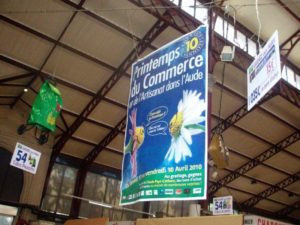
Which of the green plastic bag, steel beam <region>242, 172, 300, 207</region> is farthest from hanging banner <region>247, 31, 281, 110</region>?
steel beam <region>242, 172, 300, 207</region>

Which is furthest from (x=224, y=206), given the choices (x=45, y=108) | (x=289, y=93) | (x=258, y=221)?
(x=258, y=221)

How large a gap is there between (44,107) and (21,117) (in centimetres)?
647

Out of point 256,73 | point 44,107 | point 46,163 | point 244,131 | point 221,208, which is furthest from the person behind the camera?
point 244,131

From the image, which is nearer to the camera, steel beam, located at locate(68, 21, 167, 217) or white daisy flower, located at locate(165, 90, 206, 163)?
white daisy flower, located at locate(165, 90, 206, 163)

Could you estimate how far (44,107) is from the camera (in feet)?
23.7

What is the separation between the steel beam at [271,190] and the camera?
1847 centimetres

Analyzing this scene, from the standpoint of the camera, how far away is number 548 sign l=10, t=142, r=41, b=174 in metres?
7.39

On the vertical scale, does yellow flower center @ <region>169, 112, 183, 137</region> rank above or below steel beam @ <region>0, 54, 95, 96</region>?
below

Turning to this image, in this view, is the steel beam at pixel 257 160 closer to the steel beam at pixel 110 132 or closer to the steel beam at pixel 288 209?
the steel beam at pixel 288 209

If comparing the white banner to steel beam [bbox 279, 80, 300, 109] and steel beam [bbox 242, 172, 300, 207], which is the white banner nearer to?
steel beam [bbox 279, 80, 300, 109]

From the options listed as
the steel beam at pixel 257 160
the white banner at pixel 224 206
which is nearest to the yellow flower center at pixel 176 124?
the white banner at pixel 224 206

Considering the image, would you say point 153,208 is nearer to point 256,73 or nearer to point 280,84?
point 280,84

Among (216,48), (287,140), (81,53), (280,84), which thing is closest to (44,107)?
(81,53)

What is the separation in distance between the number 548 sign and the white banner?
539 cm
